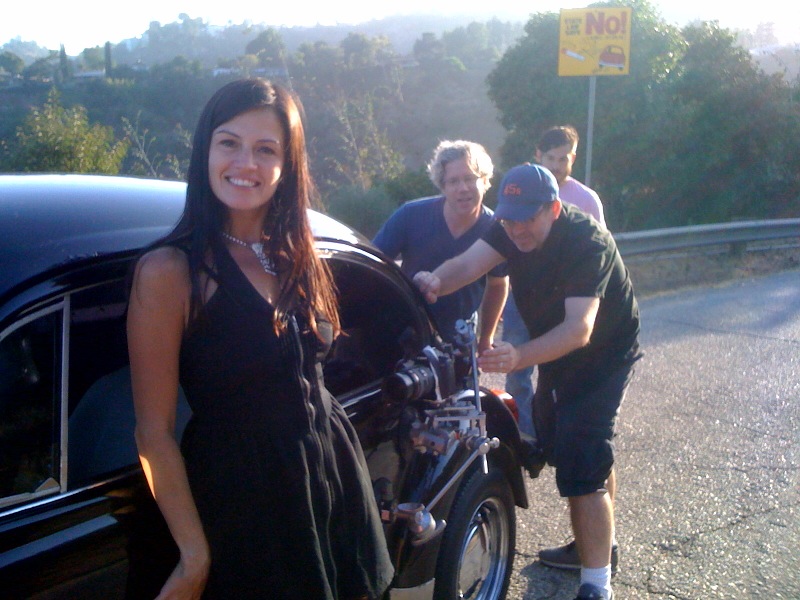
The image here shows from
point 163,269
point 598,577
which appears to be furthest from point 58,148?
point 163,269

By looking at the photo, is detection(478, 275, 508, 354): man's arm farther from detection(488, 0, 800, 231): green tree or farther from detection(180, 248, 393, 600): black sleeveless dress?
detection(488, 0, 800, 231): green tree

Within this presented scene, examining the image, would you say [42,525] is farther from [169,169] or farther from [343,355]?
[169,169]

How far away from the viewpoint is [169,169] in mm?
11688

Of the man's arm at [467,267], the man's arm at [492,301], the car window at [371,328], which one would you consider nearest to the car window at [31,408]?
the car window at [371,328]

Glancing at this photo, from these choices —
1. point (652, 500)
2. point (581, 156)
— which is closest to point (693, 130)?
point (581, 156)

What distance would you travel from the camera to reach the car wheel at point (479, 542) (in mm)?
2912

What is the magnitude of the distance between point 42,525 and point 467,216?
112 inches

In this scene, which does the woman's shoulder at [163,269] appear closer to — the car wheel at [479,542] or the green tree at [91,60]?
the car wheel at [479,542]

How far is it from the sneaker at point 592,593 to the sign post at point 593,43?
8.41 m

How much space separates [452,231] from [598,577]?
179 cm

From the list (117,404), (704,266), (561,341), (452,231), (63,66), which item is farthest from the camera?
(63,66)

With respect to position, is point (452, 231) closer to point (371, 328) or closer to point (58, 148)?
point (371, 328)

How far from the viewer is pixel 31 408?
187 cm

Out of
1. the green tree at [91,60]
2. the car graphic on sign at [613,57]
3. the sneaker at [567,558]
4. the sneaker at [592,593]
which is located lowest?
the sneaker at [567,558]
